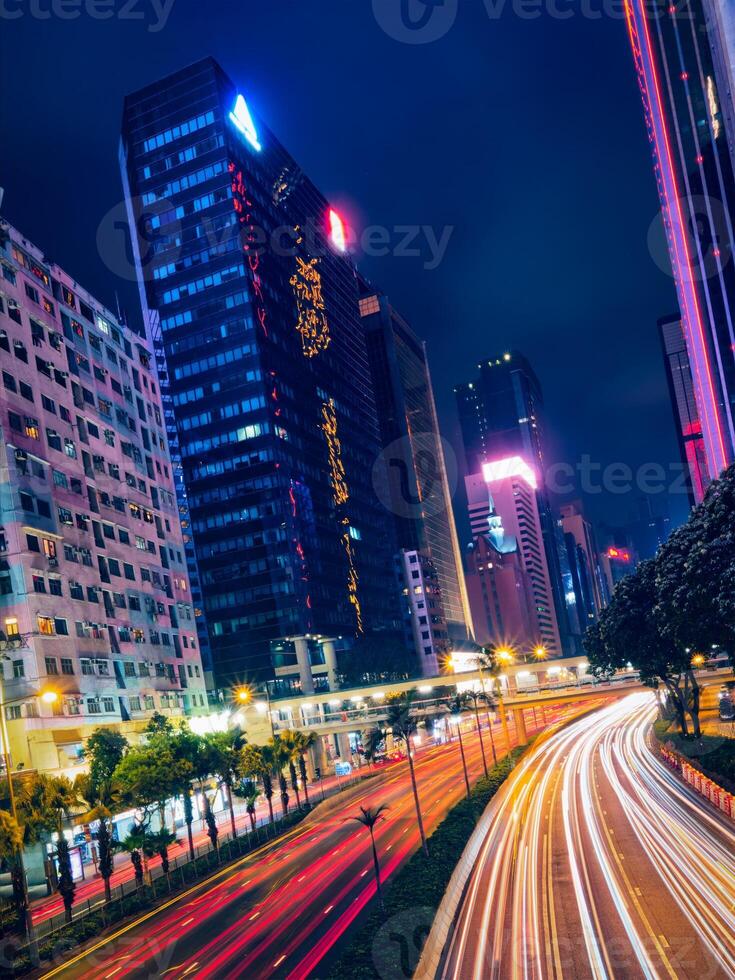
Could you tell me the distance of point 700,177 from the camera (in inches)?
4914

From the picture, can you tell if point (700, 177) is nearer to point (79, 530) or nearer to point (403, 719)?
point (403, 719)

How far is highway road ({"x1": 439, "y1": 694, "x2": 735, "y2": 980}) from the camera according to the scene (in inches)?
1435

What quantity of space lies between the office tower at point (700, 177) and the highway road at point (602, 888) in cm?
6522

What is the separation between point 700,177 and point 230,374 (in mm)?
87306

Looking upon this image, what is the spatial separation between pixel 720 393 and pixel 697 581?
7878 cm

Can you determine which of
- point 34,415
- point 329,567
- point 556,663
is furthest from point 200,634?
point 34,415

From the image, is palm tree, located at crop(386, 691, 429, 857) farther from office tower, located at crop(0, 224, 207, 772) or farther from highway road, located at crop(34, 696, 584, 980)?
office tower, located at crop(0, 224, 207, 772)

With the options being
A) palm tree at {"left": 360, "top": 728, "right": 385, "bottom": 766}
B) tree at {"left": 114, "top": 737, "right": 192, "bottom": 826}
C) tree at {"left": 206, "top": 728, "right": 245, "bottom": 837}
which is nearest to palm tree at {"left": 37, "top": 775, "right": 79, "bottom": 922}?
tree at {"left": 114, "top": 737, "right": 192, "bottom": 826}

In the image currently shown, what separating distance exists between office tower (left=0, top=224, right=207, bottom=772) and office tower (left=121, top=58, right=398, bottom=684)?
3883 cm

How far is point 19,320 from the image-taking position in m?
93.1

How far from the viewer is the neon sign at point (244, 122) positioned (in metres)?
178

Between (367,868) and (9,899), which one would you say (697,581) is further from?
(9,899)

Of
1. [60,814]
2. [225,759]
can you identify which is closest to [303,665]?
[225,759]

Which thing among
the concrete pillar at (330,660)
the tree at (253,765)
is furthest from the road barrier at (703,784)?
the concrete pillar at (330,660)
